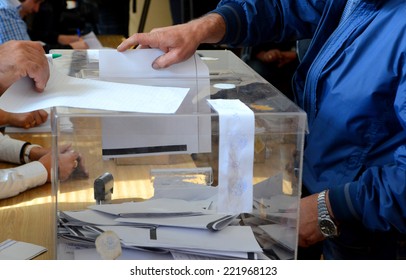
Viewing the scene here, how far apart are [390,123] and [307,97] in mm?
200

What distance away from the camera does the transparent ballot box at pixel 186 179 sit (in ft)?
3.17

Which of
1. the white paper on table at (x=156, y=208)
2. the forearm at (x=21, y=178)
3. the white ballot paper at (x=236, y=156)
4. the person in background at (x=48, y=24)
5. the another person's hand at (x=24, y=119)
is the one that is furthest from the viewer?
the person in background at (x=48, y=24)

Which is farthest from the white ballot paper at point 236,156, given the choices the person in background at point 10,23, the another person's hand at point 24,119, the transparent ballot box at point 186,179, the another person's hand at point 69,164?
the person in background at point 10,23

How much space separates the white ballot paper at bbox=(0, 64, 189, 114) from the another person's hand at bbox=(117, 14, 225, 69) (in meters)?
0.13

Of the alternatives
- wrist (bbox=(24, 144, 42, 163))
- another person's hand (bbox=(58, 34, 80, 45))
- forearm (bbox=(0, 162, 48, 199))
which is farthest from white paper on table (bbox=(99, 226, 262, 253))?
another person's hand (bbox=(58, 34, 80, 45))

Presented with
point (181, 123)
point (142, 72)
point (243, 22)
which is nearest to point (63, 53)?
point (142, 72)

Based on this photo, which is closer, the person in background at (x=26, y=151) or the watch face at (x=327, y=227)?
the person in background at (x=26, y=151)

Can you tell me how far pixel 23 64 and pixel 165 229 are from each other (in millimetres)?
399

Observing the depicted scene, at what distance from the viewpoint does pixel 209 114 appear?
97 cm

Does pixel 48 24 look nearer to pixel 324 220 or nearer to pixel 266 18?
pixel 266 18

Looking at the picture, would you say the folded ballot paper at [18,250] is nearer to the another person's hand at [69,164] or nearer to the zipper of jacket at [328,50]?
the another person's hand at [69,164]

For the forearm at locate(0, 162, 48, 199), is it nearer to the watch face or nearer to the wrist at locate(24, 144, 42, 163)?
the wrist at locate(24, 144, 42, 163)

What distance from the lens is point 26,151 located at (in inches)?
71.7

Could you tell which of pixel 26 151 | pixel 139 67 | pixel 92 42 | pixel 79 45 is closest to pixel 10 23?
pixel 79 45
